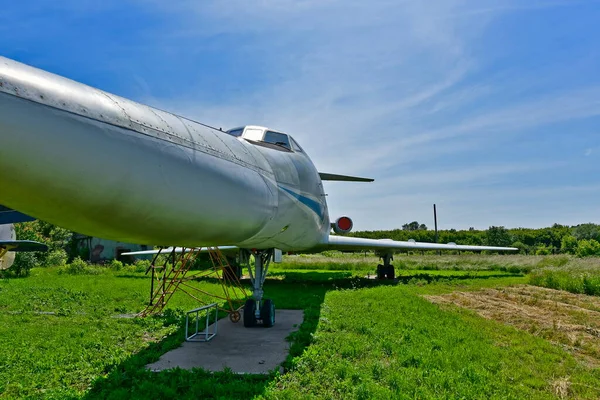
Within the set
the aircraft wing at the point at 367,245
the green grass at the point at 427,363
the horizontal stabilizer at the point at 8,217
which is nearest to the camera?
the green grass at the point at 427,363

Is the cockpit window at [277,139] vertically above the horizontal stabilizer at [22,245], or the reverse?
the cockpit window at [277,139]

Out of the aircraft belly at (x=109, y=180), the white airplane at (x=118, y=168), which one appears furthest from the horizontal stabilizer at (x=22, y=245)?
the aircraft belly at (x=109, y=180)

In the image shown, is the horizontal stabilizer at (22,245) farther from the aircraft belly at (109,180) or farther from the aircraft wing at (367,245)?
the aircraft belly at (109,180)

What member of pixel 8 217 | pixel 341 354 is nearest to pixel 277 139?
pixel 341 354

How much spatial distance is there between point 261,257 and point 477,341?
3701 millimetres

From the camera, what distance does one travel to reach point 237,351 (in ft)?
18.5

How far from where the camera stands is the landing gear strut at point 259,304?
729 centimetres

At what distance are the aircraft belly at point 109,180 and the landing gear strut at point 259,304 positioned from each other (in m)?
3.96

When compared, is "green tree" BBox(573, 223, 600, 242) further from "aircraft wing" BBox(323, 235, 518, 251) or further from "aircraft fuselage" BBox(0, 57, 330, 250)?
"aircraft fuselage" BBox(0, 57, 330, 250)

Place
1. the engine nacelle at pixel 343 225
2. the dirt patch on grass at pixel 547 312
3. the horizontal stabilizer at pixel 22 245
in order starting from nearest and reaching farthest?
the dirt patch on grass at pixel 547 312 < the horizontal stabilizer at pixel 22 245 < the engine nacelle at pixel 343 225

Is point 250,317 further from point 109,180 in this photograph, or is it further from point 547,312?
point 547,312

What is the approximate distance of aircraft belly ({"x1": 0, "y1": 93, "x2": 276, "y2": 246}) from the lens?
2211mm

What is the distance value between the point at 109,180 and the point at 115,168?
8 centimetres

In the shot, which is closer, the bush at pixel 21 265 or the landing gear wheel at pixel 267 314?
the landing gear wheel at pixel 267 314
